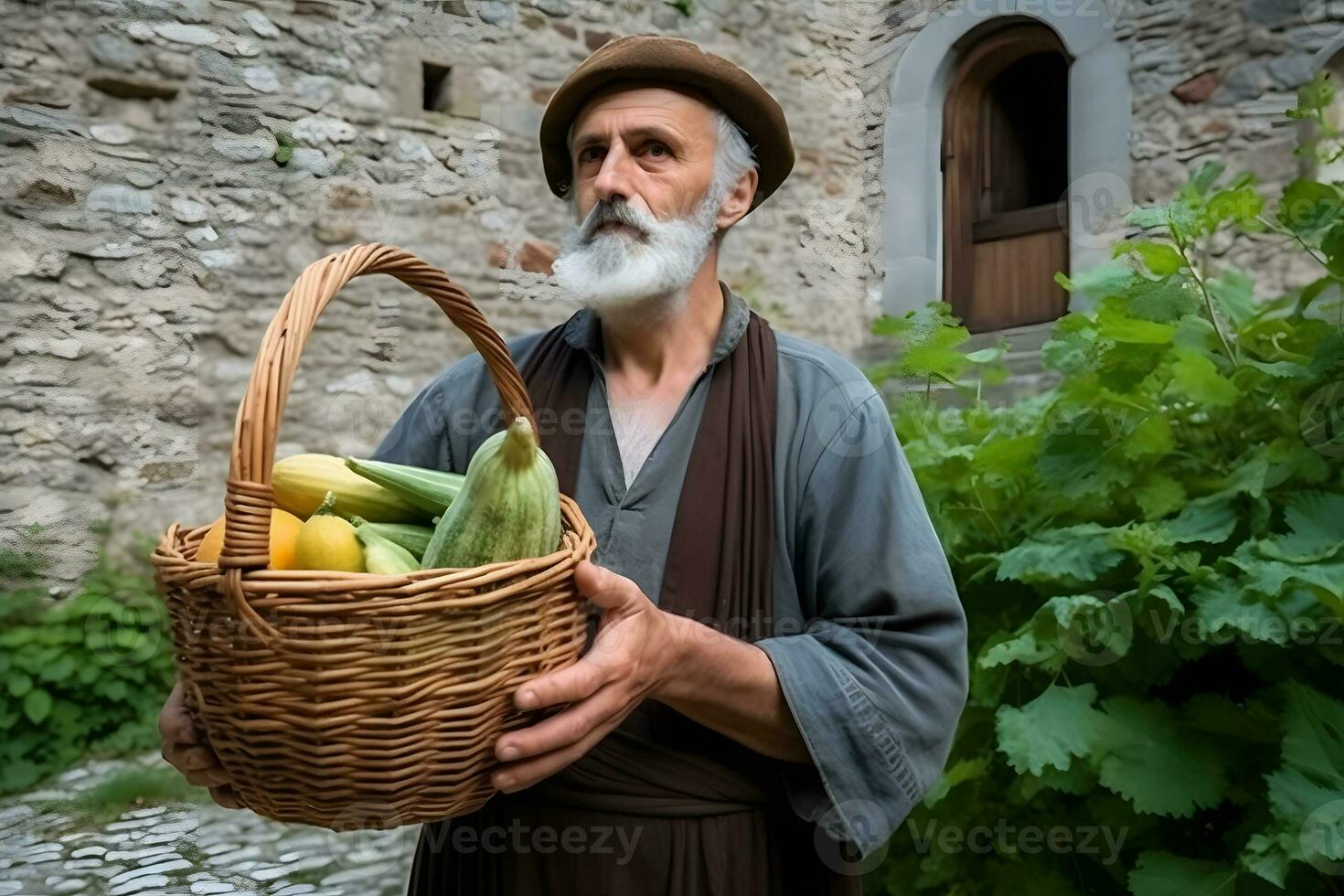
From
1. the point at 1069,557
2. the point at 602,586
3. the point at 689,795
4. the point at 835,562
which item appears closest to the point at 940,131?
the point at 1069,557

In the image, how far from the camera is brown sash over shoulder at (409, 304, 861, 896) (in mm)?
1317

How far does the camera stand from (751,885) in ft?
4.45

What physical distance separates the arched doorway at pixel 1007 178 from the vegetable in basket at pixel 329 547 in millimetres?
5182

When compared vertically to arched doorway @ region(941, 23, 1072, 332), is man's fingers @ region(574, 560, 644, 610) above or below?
below

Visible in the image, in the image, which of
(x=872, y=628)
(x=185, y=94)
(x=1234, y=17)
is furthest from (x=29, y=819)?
(x=1234, y=17)

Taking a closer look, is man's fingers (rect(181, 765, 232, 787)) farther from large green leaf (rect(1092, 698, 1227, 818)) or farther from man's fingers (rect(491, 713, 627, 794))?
large green leaf (rect(1092, 698, 1227, 818))

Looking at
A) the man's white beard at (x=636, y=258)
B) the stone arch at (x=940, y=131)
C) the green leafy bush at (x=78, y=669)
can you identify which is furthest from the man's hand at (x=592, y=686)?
the stone arch at (x=940, y=131)

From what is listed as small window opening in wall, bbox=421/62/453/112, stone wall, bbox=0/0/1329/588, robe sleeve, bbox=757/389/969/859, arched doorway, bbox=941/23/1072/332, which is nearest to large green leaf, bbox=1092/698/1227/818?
robe sleeve, bbox=757/389/969/859

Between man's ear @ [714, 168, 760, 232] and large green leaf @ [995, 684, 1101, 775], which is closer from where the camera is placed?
man's ear @ [714, 168, 760, 232]

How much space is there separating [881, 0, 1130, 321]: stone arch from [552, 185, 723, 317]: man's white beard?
164 inches

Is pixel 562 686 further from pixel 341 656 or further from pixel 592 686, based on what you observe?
pixel 341 656

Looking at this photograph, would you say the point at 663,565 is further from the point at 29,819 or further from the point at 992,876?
the point at 29,819

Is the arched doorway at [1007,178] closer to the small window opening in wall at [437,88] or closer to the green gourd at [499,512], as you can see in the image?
the small window opening in wall at [437,88]

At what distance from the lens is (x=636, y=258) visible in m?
1.50
